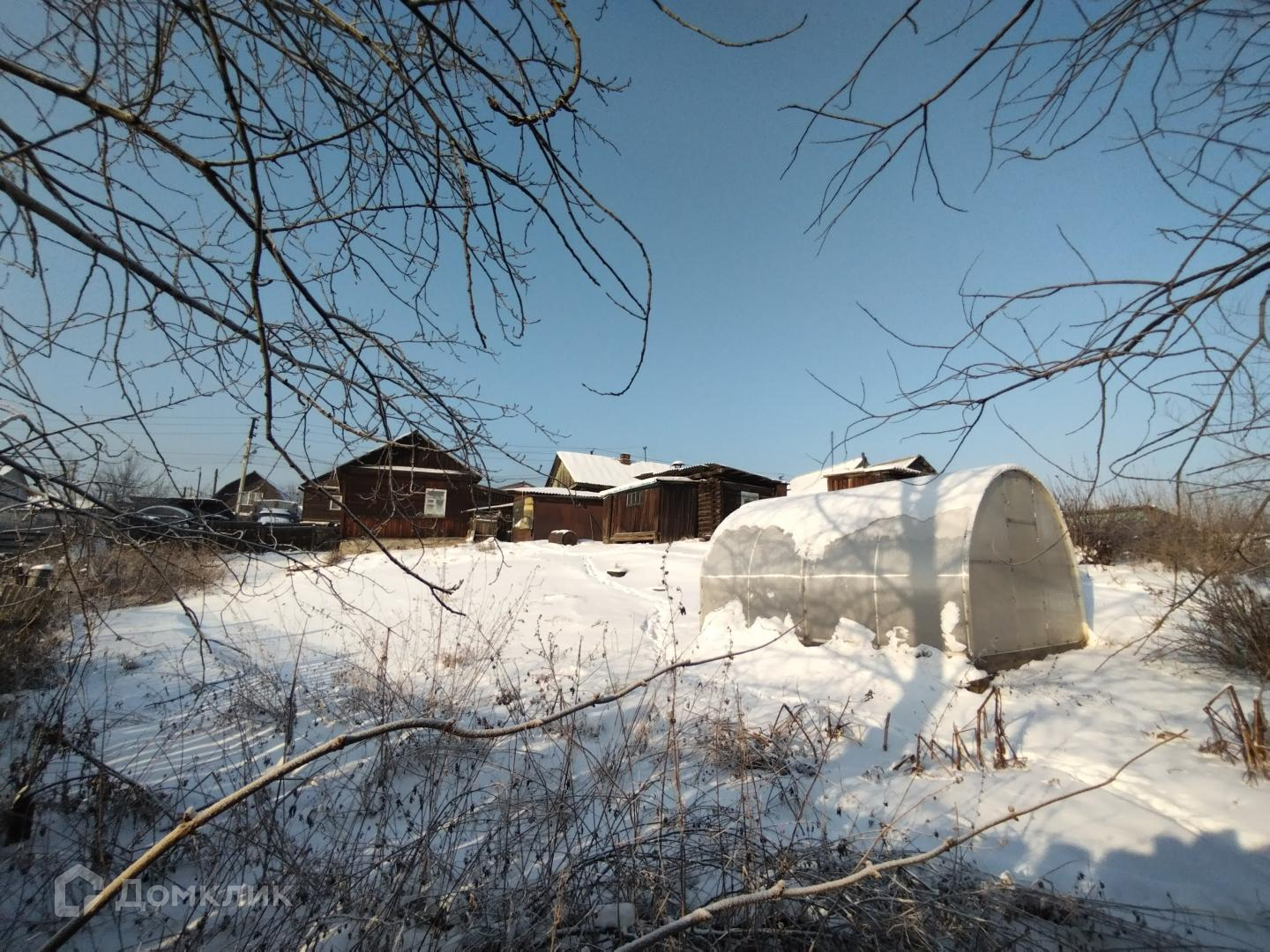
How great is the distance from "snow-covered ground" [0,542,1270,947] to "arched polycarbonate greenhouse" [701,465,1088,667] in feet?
1.15

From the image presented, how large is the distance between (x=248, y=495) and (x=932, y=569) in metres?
47.4

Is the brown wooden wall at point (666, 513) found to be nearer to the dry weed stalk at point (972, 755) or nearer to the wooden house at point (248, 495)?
the wooden house at point (248, 495)

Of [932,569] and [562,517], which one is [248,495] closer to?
[562,517]

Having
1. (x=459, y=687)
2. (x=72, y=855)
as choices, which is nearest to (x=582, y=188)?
(x=72, y=855)

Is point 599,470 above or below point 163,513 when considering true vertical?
above

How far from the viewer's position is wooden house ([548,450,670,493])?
109ft

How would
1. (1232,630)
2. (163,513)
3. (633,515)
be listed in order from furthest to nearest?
(633,515)
(1232,630)
(163,513)

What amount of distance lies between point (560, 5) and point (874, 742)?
18.2 ft

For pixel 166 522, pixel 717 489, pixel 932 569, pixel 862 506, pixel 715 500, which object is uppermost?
pixel 717 489

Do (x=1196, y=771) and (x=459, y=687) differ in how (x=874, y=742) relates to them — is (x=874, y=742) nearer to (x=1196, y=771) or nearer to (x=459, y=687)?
(x=1196, y=771)

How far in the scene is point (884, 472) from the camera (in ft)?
73.5

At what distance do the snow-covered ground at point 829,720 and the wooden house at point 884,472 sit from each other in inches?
437

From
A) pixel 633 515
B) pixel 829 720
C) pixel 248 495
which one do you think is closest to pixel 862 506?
pixel 829 720

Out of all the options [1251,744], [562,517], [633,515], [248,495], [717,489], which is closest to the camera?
[1251,744]
